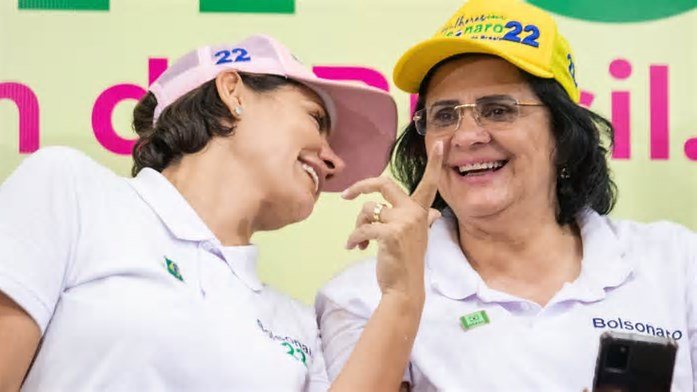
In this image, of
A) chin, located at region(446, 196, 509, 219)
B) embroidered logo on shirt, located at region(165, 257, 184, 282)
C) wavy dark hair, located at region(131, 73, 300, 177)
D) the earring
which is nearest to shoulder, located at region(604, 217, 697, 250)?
the earring

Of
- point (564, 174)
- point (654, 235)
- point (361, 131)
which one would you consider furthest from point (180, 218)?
point (654, 235)

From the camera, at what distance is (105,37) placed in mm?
2141

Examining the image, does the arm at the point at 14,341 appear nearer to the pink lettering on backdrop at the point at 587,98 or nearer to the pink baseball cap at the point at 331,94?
the pink baseball cap at the point at 331,94

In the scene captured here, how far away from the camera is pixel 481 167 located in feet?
5.82

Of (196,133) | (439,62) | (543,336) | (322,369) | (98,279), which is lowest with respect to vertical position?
(322,369)

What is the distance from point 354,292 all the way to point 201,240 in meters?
0.32

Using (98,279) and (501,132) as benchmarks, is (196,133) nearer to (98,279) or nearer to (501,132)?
(98,279)

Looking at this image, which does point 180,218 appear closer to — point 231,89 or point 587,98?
point 231,89

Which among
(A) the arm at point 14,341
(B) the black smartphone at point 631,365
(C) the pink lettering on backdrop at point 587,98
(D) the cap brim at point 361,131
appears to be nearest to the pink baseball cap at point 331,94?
(D) the cap brim at point 361,131

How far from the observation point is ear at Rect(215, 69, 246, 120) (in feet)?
5.87

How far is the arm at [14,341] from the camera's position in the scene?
137cm

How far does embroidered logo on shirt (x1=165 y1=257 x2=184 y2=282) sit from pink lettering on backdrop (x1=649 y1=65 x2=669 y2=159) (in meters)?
1.13

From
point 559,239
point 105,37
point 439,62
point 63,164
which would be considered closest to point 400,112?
point 439,62

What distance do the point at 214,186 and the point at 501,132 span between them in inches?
20.2
